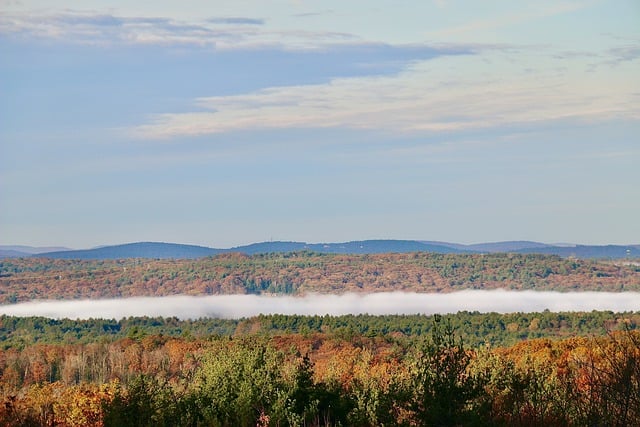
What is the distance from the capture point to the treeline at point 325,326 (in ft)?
404

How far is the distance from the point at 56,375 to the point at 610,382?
89.9 metres

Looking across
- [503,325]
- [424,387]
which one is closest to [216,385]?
[424,387]

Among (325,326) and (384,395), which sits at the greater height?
(384,395)

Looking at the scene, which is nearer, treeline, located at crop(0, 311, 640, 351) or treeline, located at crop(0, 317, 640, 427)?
treeline, located at crop(0, 317, 640, 427)

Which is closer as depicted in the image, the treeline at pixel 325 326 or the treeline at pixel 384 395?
the treeline at pixel 384 395

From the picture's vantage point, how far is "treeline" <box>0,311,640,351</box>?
12325 centimetres

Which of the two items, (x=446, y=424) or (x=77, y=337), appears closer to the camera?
(x=446, y=424)

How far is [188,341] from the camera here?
10419 cm

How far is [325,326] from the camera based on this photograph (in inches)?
5546

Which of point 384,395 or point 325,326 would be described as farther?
point 325,326

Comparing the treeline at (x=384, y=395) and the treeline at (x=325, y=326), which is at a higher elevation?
the treeline at (x=384, y=395)

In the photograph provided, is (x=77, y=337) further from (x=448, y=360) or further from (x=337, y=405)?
(x=448, y=360)

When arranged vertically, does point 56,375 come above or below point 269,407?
below

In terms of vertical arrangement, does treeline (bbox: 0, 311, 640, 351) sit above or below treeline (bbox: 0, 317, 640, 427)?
below
